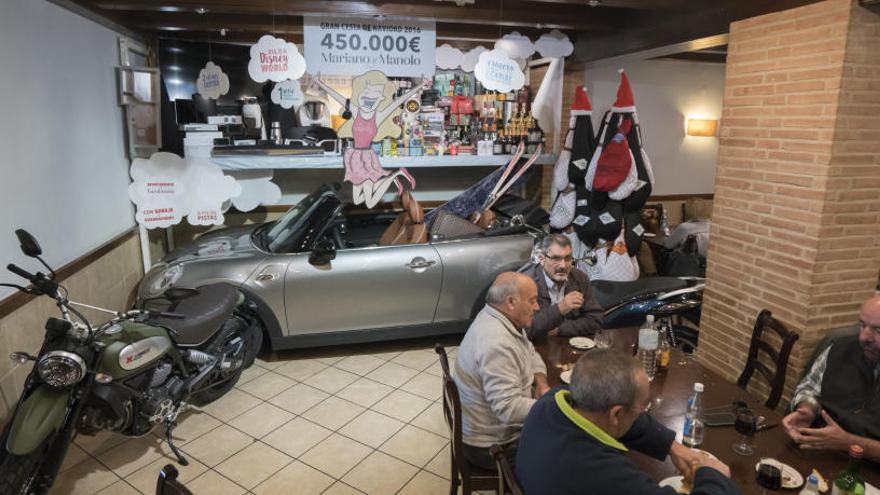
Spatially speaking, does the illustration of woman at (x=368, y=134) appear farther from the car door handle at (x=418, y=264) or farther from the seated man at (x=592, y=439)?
the seated man at (x=592, y=439)

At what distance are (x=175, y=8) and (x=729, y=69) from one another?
13.6 ft

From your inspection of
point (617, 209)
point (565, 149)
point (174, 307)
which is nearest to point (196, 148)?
point (174, 307)

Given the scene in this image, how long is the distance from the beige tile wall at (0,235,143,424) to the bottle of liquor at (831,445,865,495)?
3.67 metres

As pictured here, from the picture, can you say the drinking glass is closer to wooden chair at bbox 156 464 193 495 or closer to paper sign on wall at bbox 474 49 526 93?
wooden chair at bbox 156 464 193 495

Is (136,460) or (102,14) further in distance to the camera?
(102,14)

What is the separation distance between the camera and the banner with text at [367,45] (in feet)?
14.1

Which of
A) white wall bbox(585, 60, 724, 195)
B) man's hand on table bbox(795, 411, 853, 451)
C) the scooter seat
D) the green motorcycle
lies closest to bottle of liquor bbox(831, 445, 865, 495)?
man's hand on table bbox(795, 411, 853, 451)

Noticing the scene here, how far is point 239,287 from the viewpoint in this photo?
3924 millimetres

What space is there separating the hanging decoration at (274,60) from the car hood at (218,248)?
1.30m

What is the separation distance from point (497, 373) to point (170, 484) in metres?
1.19

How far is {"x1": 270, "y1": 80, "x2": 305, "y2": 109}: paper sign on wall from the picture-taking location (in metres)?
4.95

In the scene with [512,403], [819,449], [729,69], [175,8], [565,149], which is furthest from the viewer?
[565,149]

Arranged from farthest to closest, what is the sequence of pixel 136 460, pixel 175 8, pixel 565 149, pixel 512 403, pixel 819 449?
pixel 565 149 → pixel 175 8 → pixel 136 460 → pixel 512 403 → pixel 819 449

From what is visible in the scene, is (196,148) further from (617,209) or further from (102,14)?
(617,209)
